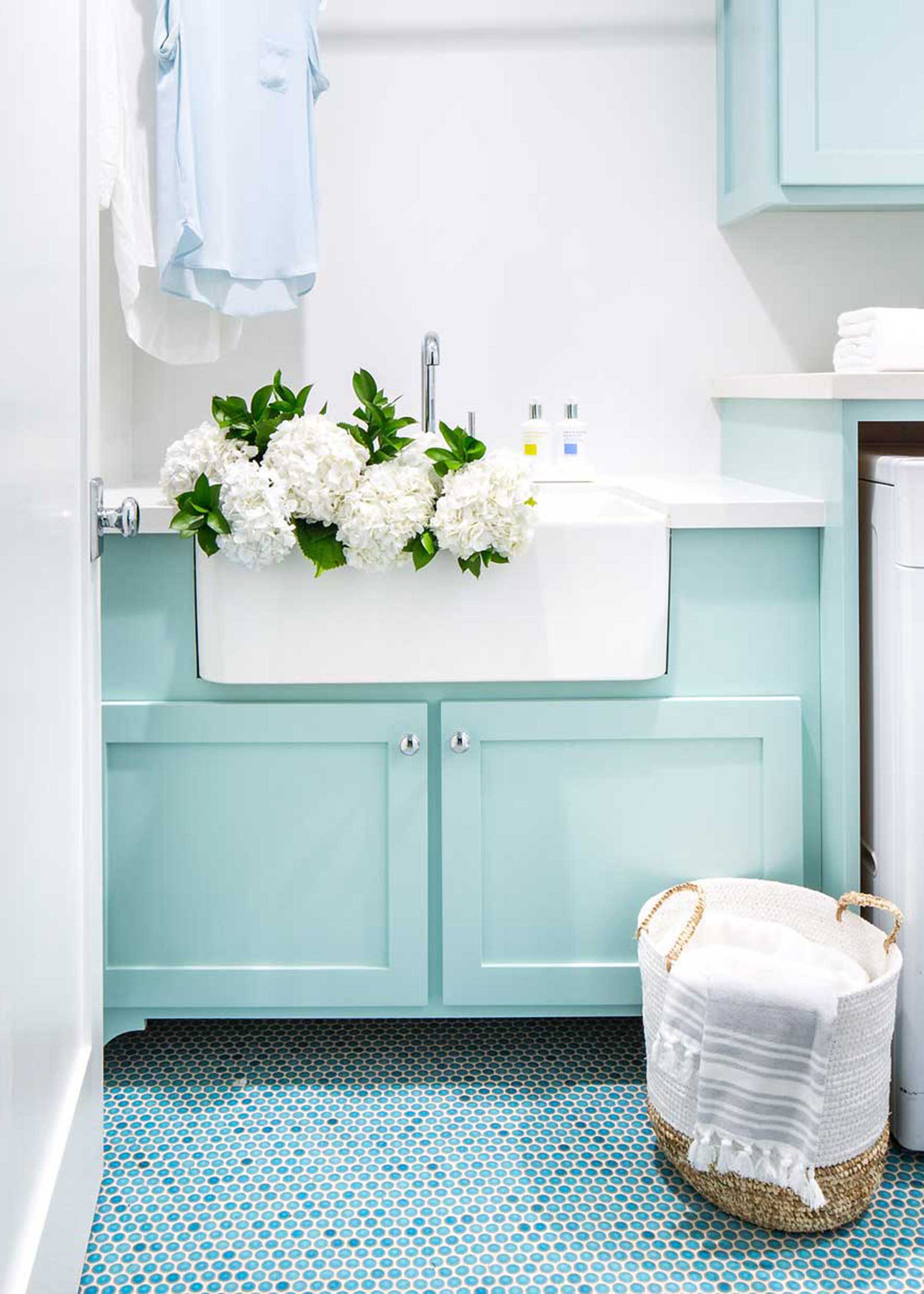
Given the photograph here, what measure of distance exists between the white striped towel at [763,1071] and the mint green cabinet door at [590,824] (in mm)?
340

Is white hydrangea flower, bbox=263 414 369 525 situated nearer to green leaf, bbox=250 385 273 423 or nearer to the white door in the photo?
green leaf, bbox=250 385 273 423

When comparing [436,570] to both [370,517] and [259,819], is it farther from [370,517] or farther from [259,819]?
[259,819]

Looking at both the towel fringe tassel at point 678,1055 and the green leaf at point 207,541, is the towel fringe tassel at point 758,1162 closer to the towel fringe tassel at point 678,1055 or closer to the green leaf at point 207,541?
the towel fringe tassel at point 678,1055

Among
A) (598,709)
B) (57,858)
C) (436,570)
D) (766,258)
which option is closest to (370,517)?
(436,570)

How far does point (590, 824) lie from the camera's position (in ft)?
6.15

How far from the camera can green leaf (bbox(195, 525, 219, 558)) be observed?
1707 millimetres

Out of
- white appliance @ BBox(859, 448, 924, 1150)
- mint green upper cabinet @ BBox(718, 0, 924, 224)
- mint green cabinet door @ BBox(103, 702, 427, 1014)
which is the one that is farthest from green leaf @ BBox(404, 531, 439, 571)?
mint green upper cabinet @ BBox(718, 0, 924, 224)

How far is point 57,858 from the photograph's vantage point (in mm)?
1299

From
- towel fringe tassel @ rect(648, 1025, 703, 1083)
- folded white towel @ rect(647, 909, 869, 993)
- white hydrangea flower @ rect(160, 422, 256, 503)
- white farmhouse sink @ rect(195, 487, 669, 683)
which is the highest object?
white hydrangea flower @ rect(160, 422, 256, 503)

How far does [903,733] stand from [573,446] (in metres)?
0.91

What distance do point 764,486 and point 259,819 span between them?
3.46 ft

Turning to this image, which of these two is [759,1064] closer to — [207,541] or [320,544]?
[320,544]

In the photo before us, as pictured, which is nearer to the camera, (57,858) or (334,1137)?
(57,858)

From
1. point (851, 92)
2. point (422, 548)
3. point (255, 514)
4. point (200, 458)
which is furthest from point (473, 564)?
point (851, 92)
